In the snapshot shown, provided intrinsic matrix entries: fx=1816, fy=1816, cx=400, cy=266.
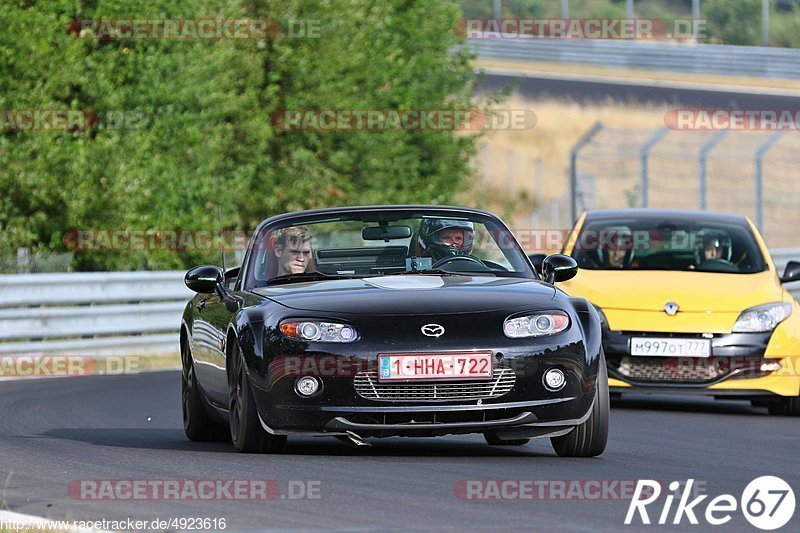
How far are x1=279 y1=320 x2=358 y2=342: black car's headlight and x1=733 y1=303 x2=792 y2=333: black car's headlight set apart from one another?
521 centimetres

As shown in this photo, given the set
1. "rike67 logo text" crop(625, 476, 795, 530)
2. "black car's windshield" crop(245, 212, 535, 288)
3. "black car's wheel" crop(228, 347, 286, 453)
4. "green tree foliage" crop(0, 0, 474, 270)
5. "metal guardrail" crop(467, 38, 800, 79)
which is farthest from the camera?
"metal guardrail" crop(467, 38, 800, 79)

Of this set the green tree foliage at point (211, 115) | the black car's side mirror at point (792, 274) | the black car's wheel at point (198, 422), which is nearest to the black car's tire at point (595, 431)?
the black car's wheel at point (198, 422)

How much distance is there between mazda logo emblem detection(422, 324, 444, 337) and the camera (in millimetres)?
8438

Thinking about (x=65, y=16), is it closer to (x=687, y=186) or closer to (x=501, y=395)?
(x=501, y=395)

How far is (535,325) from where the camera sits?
8.64 meters

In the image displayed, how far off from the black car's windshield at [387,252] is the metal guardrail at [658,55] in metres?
48.9

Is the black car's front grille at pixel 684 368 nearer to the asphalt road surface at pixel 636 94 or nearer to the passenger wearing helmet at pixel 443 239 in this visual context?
the passenger wearing helmet at pixel 443 239

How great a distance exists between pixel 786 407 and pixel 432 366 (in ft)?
18.5

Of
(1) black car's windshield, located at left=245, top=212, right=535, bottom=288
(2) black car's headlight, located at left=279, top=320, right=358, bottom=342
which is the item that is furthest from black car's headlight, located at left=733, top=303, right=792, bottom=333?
(2) black car's headlight, located at left=279, top=320, right=358, bottom=342

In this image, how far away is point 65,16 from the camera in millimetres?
24688

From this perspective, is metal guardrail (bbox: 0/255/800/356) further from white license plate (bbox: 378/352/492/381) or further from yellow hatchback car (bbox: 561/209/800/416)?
white license plate (bbox: 378/352/492/381)

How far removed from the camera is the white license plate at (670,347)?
12.9m

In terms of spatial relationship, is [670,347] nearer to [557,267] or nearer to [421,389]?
[557,267]

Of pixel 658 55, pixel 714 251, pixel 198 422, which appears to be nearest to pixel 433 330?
pixel 198 422
